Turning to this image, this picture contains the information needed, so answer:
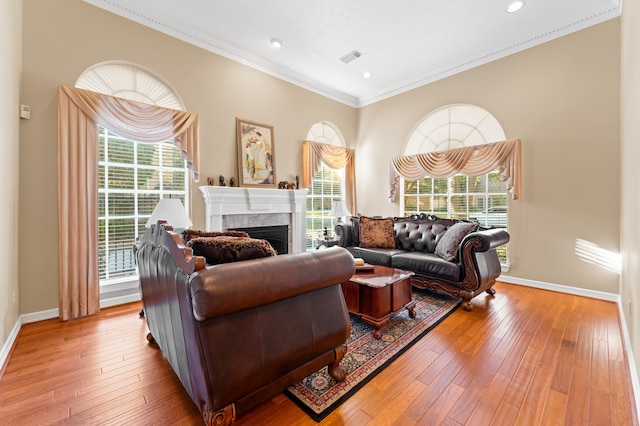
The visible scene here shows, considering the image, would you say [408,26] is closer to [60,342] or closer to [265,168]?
[265,168]

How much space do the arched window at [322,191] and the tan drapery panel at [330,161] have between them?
0.16 meters

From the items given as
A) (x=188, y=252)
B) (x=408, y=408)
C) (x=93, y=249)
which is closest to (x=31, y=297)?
(x=93, y=249)

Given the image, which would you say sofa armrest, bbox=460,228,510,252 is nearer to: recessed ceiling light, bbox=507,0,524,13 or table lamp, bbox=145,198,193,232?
recessed ceiling light, bbox=507,0,524,13

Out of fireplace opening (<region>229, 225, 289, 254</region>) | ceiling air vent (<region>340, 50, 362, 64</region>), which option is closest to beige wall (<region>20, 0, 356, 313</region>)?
fireplace opening (<region>229, 225, 289, 254</region>)

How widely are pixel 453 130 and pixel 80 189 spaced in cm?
519

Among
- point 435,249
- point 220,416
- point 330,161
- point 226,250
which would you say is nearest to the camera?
point 220,416

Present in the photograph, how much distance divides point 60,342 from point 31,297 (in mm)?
813

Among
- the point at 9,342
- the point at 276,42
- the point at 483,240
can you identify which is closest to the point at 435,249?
the point at 483,240

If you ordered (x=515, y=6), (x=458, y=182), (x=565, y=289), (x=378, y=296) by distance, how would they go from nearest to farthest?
1. (x=378, y=296)
2. (x=515, y=6)
3. (x=565, y=289)
4. (x=458, y=182)

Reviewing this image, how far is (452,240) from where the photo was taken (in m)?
3.37

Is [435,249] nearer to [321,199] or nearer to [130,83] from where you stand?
[321,199]

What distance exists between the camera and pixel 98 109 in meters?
2.97

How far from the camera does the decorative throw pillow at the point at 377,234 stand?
4211 millimetres

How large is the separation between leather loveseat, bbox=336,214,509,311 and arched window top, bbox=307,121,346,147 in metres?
1.90
